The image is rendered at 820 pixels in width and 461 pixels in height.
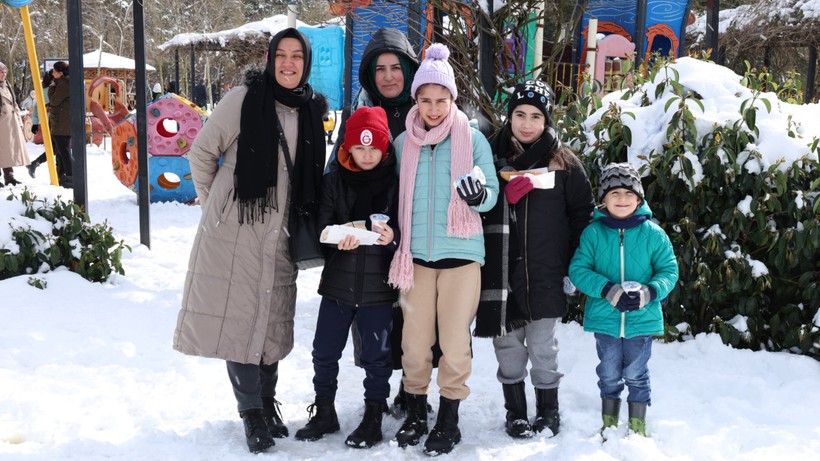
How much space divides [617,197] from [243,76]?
5.64ft

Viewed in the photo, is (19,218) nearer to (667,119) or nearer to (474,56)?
(474,56)

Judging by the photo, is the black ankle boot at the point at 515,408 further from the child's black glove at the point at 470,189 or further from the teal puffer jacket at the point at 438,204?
the child's black glove at the point at 470,189

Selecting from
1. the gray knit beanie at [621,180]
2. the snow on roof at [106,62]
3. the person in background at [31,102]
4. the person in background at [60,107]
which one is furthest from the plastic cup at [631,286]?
the snow on roof at [106,62]

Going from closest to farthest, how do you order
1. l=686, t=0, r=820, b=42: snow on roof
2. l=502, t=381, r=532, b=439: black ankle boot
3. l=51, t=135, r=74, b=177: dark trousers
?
1. l=502, t=381, r=532, b=439: black ankle boot
2. l=51, t=135, r=74, b=177: dark trousers
3. l=686, t=0, r=820, b=42: snow on roof

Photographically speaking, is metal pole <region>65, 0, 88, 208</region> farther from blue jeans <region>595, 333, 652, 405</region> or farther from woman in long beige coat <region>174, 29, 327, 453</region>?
blue jeans <region>595, 333, 652, 405</region>

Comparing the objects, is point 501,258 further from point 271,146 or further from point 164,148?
point 164,148

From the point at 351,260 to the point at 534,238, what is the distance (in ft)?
2.71

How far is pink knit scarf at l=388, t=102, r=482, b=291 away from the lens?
9.80ft

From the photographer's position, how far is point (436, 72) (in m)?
3.02

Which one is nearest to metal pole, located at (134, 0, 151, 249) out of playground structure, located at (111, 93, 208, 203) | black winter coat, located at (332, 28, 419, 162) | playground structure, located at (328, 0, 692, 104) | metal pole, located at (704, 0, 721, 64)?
playground structure, located at (328, 0, 692, 104)

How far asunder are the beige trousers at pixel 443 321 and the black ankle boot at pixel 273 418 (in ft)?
2.08

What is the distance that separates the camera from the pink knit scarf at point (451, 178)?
2988mm

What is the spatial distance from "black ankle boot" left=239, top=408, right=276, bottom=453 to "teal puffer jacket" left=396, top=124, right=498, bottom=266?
3.23ft

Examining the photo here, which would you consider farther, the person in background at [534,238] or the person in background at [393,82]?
the person in background at [393,82]
